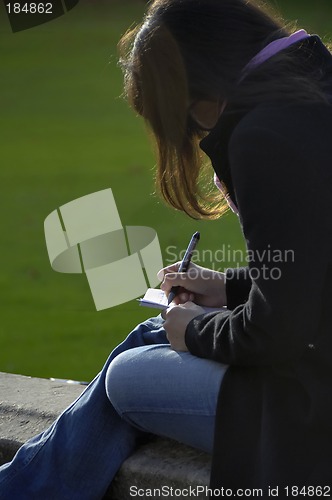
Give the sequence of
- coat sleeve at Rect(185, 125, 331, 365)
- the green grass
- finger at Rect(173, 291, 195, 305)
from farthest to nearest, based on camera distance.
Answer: the green grass
finger at Rect(173, 291, 195, 305)
coat sleeve at Rect(185, 125, 331, 365)

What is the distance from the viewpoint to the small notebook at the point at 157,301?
6.46 ft

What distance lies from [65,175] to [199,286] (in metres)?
4.39

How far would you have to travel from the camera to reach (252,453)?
162cm

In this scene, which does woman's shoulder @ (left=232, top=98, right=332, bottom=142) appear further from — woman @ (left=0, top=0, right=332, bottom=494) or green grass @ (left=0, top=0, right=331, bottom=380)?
green grass @ (left=0, top=0, right=331, bottom=380)

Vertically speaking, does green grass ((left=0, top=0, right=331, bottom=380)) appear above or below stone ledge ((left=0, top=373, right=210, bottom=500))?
below

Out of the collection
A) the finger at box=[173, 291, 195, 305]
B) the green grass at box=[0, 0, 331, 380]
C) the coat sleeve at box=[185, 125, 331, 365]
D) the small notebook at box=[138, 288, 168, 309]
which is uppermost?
the coat sleeve at box=[185, 125, 331, 365]

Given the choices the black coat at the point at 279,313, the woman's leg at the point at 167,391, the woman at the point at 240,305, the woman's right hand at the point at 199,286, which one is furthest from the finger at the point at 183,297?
the black coat at the point at 279,313

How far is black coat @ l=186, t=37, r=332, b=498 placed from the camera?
1.53 meters

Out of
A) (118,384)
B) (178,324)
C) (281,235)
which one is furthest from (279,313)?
(118,384)

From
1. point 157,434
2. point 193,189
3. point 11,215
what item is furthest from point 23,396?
point 11,215

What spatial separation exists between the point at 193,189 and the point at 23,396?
30.0 inches

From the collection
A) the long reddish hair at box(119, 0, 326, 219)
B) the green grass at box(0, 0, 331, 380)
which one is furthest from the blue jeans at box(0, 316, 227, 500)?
the green grass at box(0, 0, 331, 380)

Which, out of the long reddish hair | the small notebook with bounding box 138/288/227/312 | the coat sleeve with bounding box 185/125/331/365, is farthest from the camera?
the small notebook with bounding box 138/288/227/312

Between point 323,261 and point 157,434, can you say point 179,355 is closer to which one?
point 157,434
